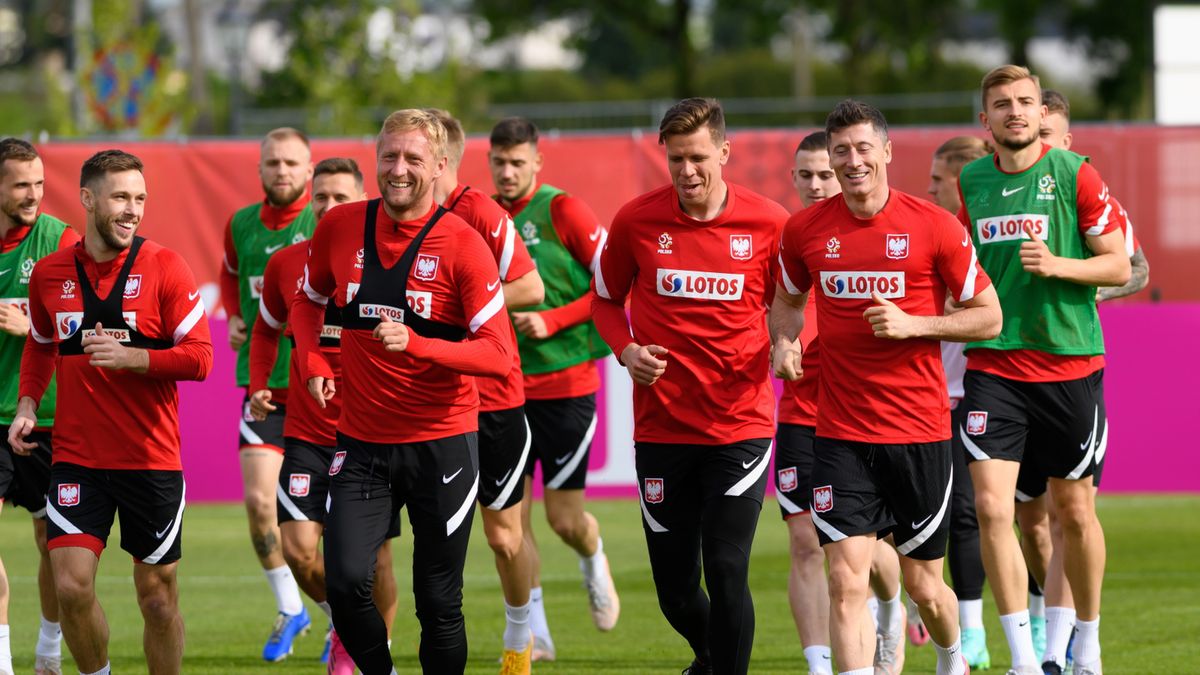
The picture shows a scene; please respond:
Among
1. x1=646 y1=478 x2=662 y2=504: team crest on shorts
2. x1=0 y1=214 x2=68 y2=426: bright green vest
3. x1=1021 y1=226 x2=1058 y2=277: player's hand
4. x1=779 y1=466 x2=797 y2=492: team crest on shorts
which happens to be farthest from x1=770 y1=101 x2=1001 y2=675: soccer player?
x1=0 y1=214 x2=68 y2=426: bright green vest

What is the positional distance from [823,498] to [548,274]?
2.91 meters

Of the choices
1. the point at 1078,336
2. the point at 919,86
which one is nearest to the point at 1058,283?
the point at 1078,336

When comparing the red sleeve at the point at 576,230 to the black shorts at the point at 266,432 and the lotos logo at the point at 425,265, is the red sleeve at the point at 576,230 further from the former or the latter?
the lotos logo at the point at 425,265

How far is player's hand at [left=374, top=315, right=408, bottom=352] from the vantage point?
6.16 metres

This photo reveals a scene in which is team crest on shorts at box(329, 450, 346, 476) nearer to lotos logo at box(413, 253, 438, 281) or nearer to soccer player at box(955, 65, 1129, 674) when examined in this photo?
lotos logo at box(413, 253, 438, 281)

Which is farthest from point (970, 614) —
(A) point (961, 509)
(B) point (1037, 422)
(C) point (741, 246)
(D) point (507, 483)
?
(C) point (741, 246)

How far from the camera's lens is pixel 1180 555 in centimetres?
1239

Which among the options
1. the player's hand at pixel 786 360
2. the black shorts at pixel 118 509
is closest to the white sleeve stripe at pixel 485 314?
the player's hand at pixel 786 360

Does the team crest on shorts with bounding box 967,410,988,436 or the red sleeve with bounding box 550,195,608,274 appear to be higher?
the red sleeve with bounding box 550,195,608,274

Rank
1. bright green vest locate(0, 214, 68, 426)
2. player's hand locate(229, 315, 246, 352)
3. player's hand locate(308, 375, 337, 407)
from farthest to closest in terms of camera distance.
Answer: player's hand locate(229, 315, 246, 352) < bright green vest locate(0, 214, 68, 426) < player's hand locate(308, 375, 337, 407)

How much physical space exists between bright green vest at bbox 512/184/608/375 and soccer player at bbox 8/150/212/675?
8.10 feet

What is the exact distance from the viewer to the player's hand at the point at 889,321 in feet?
21.2

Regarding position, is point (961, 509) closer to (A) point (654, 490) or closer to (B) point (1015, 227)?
(B) point (1015, 227)

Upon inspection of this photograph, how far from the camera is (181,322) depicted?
7086mm
